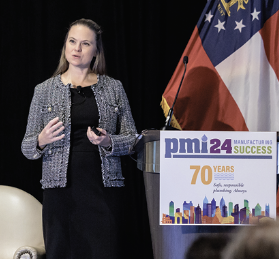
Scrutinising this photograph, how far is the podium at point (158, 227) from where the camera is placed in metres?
1.10

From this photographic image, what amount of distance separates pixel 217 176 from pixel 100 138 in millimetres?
587

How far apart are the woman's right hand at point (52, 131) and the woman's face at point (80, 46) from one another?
417mm

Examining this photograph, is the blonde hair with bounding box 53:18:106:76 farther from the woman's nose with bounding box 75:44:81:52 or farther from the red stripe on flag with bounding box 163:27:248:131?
the red stripe on flag with bounding box 163:27:248:131

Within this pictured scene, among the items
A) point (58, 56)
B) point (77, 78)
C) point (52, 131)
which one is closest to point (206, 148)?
point (52, 131)

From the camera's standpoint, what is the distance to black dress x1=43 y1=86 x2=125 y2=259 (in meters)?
1.67

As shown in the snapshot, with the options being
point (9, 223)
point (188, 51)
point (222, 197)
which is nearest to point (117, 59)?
point (188, 51)

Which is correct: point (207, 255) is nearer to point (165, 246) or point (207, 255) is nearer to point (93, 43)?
point (165, 246)

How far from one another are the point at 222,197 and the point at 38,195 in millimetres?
1927

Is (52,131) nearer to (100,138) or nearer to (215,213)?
(100,138)

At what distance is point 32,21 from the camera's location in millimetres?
2668

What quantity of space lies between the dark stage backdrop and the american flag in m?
0.42

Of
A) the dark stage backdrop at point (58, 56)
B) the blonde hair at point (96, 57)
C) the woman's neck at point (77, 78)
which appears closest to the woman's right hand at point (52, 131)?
the woman's neck at point (77, 78)

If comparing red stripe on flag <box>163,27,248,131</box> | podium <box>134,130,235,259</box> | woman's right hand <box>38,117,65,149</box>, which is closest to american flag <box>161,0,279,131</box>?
red stripe on flag <box>163,27,248,131</box>

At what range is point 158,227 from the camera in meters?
1.14
